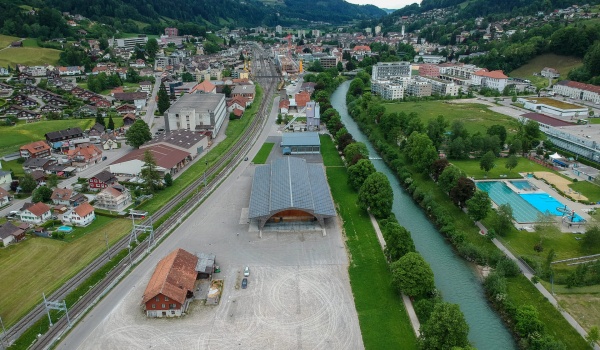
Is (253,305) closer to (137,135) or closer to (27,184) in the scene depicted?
(27,184)

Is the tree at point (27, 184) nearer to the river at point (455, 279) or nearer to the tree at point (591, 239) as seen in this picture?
the river at point (455, 279)

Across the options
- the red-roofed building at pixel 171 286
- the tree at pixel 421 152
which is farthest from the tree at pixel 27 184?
the tree at pixel 421 152

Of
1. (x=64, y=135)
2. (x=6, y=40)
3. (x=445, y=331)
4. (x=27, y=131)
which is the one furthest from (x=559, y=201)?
(x=6, y=40)

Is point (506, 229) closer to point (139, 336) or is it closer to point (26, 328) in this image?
point (139, 336)

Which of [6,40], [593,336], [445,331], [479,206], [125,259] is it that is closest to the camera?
[445,331]

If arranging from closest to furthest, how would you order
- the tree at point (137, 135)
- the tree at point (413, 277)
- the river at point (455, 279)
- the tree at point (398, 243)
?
the river at point (455, 279) < the tree at point (413, 277) < the tree at point (398, 243) < the tree at point (137, 135)

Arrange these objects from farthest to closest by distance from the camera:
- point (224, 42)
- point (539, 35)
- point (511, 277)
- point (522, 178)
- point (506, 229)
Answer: point (224, 42) → point (539, 35) → point (522, 178) → point (506, 229) → point (511, 277)

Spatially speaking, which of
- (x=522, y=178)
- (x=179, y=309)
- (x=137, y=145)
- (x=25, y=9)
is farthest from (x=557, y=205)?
(x=25, y=9)
